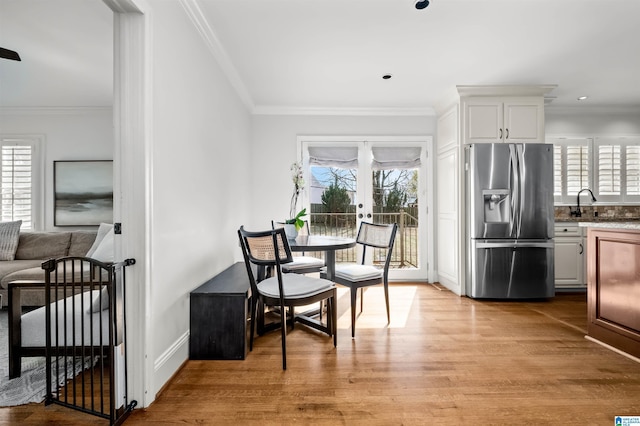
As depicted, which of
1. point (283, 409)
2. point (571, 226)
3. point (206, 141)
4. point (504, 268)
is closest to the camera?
point (283, 409)

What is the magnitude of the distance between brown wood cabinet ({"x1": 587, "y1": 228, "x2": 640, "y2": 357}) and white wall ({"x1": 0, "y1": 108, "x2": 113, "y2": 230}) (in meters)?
5.39

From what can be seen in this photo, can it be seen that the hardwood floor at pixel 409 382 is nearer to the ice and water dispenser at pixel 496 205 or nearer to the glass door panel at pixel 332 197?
the ice and water dispenser at pixel 496 205

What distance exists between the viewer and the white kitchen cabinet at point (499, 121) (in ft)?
12.2

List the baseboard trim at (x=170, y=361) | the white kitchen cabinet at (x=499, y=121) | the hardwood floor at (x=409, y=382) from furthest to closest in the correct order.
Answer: the white kitchen cabinet at (x=499, y=121) → the baseboard trim at (x=170, y=361) → the hardwood floor at (x=409, y=382)

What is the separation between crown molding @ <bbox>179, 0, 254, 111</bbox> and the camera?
214cm

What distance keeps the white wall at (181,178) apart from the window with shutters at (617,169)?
508 cm

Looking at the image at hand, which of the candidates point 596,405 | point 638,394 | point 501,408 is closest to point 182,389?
point 501,408

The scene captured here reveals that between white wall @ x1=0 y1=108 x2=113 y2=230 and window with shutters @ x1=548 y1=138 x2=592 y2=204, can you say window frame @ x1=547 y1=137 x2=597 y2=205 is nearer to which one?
window with shutters @ x1=548 y1=138 x2=592 y2=204

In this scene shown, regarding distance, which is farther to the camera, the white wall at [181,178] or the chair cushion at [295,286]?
the chair cushion at [295,286]

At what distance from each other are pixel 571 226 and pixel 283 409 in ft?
13.6

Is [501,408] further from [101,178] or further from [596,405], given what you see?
[101,178]

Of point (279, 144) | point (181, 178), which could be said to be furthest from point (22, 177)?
point (181, 178)

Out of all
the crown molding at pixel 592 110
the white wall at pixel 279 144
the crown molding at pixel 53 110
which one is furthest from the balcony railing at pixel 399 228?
the crown molding at pixel 53 110

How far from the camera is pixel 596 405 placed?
64.8 inches
